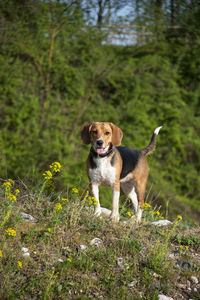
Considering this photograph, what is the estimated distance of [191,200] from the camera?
880cm

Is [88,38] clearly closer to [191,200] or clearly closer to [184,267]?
[191,200]

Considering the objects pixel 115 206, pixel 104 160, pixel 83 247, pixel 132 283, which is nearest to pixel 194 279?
pixel 132 283

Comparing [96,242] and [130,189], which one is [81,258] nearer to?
[96,242]

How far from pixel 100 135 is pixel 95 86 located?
457 cm

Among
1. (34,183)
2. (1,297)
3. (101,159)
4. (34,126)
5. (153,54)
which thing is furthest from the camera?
(153,54)

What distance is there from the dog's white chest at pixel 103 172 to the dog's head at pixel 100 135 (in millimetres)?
159

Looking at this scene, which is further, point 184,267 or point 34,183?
point 34,183

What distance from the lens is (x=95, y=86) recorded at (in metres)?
8.82

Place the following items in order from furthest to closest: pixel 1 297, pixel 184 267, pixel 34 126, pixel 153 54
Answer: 1. pixel 153 54
2. pixel 34 126
3. pixel 184 267
4. pixel 1 297

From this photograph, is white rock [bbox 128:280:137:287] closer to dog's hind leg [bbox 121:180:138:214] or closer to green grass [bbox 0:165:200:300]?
green grass [bbox 0:165:200:300]

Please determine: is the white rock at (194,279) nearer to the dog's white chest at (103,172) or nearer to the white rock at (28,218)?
the dog's white chest at (103,172)

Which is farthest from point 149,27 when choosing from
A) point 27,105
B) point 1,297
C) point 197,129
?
point 1,297

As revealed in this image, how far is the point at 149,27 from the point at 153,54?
69cm

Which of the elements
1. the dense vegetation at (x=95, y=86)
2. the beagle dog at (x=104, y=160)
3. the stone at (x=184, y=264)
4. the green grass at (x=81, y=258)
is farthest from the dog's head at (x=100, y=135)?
the dense vegetation at (x=95, y=86)
